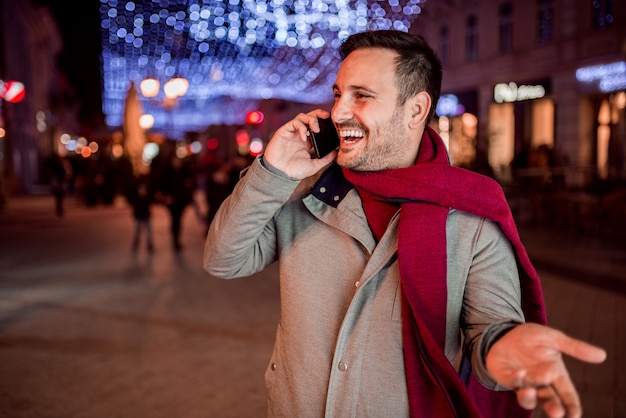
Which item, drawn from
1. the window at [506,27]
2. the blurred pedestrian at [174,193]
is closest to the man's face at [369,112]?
the blurred pedestrian at [174,193]

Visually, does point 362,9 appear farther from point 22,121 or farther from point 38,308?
point 22,121

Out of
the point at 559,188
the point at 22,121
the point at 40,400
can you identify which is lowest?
the point at 40,400

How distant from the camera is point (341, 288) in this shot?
202 cm

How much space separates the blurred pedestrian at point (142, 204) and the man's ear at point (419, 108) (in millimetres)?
10340

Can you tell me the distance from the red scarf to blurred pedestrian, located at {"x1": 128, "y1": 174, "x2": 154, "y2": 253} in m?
10.5

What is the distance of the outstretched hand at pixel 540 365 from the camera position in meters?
1.41

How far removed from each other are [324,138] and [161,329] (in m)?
4.83

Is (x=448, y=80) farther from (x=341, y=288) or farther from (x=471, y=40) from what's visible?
(x=341, y=288)

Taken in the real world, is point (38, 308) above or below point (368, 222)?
below

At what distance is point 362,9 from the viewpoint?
16.2m

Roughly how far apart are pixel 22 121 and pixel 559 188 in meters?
29.0

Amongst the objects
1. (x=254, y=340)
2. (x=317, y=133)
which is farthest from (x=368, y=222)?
(x=254, y=340)

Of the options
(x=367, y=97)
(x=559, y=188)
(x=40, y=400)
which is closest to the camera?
(x=367, y=97)

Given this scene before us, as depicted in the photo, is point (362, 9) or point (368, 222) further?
point (362, 9)
